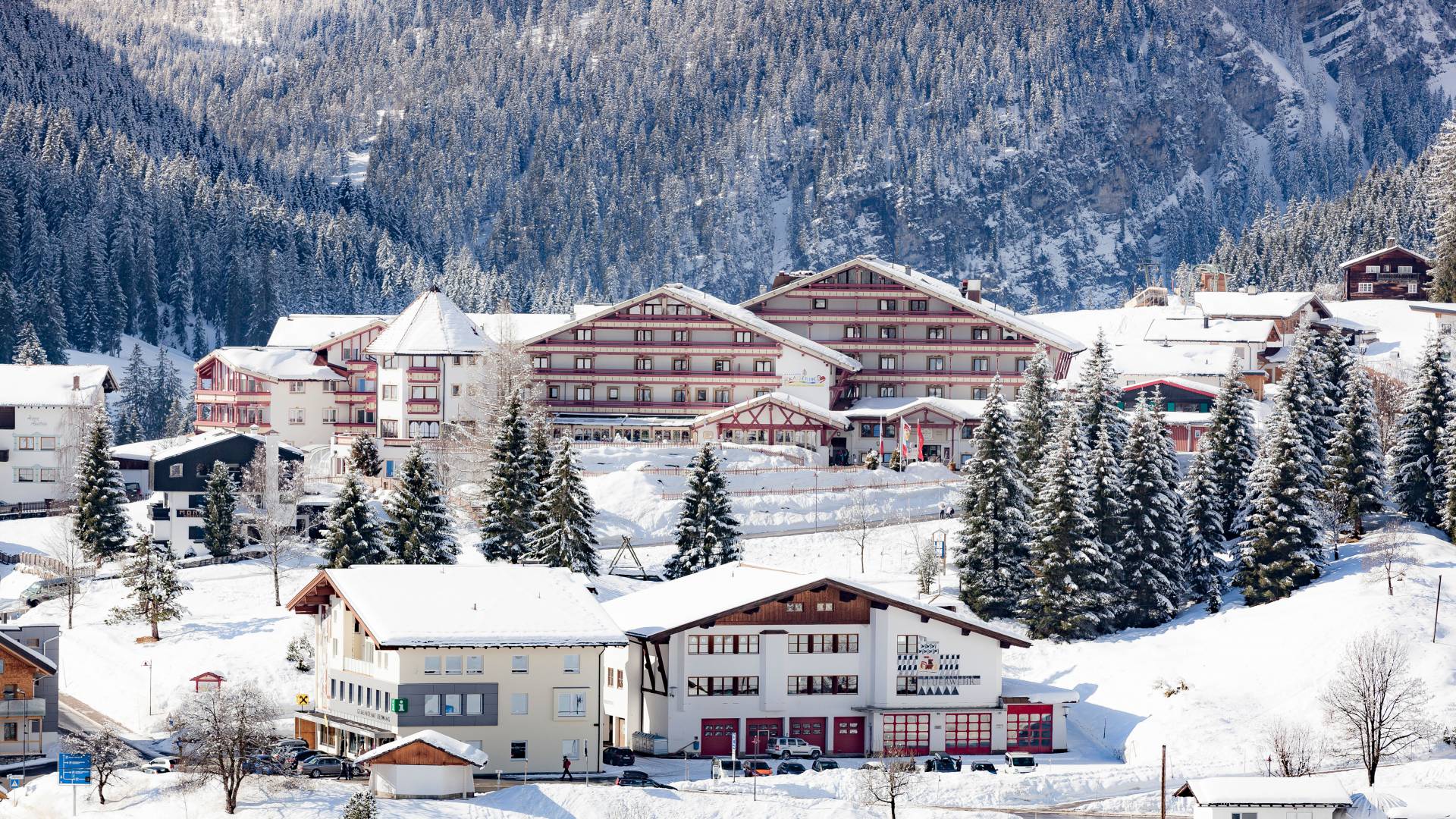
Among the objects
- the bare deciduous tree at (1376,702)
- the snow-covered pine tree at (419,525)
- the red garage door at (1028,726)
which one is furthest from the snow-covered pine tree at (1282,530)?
the snow-covered pine tree at (419,525)

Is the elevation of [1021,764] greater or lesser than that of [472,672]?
lesser

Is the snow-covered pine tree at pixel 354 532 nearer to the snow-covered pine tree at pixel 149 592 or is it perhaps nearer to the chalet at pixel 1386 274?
the snow-covered pine tree at pixel 149 592

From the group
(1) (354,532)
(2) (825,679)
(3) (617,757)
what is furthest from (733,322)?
(3) (617,757)

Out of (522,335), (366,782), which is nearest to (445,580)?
(366,782)

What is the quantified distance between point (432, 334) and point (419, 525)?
35931mm

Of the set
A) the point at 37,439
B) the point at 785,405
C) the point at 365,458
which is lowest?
the point at 365,458

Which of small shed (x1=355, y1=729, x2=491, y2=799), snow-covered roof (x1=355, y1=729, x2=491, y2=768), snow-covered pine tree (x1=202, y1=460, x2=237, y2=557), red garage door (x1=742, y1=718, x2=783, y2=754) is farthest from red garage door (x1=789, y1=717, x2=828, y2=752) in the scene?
snow-covered pine tree (x1=202, y1=460, x2=237, y2=557)

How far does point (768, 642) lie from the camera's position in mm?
79938

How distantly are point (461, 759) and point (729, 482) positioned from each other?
45.5 meters

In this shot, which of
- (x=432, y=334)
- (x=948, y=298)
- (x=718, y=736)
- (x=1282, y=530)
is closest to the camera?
(x=718, y=736)

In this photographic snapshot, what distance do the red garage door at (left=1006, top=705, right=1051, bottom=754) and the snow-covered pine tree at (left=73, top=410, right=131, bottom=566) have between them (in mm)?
46259

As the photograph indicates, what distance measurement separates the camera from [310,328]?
498 ft

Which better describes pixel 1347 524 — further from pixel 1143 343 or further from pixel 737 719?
pixel 1143 343

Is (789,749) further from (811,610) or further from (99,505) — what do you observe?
(99,505)
